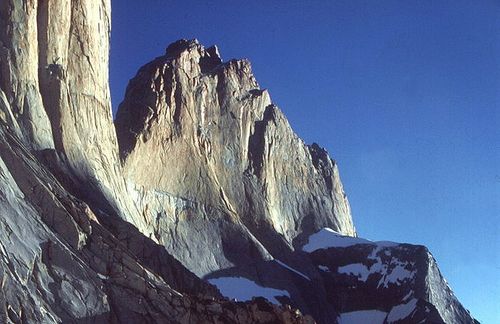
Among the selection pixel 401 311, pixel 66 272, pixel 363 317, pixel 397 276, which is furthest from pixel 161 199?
pixel 66 272

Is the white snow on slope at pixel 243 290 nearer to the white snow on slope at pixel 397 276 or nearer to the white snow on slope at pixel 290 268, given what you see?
the white snow on slope at pixel 290 268

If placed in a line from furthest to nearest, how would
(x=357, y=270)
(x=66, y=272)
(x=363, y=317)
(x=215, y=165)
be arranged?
(x=357, y=270), (x=215, y=165), (x=363, y=317), (x=66, y=272)

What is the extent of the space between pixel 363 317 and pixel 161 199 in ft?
123

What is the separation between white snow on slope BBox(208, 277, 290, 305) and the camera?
98.6 m

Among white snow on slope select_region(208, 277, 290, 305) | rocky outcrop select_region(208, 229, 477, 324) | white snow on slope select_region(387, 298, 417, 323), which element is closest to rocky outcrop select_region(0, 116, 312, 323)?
white snow on slope select_region(208, 277, 290, 305)

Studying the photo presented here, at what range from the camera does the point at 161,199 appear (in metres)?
103

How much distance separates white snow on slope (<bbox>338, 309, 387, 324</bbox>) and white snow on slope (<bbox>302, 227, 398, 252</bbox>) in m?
15.6

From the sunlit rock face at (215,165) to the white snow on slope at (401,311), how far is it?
62.3 feet

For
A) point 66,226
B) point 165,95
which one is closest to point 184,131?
point 165,95

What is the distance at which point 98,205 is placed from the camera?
71312 mm

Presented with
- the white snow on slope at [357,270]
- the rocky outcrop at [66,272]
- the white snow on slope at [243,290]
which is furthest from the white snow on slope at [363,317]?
the rocky outcrop at [66,272]

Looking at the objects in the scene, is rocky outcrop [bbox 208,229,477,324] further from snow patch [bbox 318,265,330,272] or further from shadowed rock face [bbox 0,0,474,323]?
shadowed rock face [bbox 0,0,474,323]

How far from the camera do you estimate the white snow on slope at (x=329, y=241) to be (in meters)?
132

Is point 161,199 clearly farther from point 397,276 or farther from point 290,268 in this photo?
point 397,276
